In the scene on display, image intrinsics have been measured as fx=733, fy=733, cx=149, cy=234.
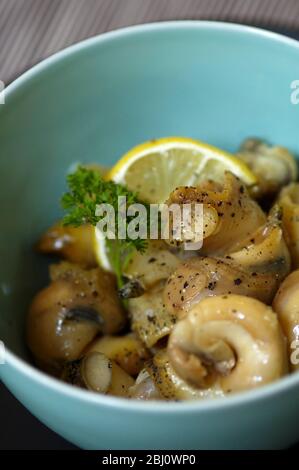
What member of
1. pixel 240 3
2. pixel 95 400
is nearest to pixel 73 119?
pixel 240 3

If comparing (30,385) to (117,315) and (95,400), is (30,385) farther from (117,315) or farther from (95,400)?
(117,315)

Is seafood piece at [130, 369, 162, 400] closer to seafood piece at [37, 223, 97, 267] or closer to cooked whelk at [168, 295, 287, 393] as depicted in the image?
cooked whelk at [168, 295, 287, 393]

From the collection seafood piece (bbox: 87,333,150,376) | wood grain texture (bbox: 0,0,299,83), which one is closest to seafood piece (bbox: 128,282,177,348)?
seafood piece (bbox: 87,333,150,376)

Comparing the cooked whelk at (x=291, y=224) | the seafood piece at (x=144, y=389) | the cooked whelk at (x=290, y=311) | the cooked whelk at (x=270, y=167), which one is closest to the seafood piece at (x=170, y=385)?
the seafood piece at (x=144, y=389)

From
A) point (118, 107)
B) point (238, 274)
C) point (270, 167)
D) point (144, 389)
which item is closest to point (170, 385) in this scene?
point (144, 389)

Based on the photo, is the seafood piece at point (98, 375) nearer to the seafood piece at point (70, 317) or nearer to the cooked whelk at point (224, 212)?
the seafood piece at point (70, 317)

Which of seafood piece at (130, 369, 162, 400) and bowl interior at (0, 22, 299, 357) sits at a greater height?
bowl interior at (0, 22, 299, 357)

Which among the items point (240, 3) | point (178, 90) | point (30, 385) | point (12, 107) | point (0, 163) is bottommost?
point (30, 385)
